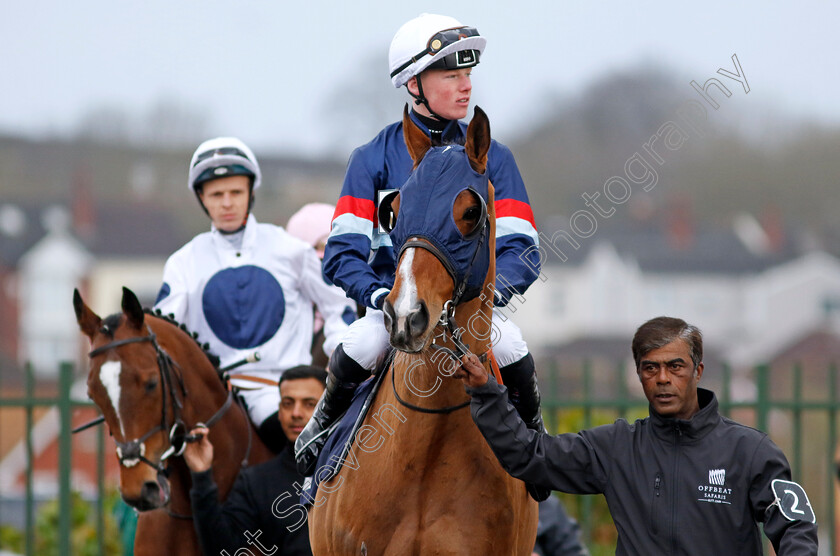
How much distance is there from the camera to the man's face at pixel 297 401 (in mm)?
5215

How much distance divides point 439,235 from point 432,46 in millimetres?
974

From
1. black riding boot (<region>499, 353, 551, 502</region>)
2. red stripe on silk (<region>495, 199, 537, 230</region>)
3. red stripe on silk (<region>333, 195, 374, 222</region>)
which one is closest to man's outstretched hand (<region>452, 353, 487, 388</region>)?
black riding boot (<region>499, 353, 551, 502</region>)

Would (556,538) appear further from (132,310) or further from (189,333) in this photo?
(132,310)

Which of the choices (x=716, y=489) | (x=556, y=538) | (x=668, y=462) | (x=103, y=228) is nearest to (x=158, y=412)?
(x=556, y=538)

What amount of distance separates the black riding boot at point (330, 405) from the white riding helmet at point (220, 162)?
2103mm

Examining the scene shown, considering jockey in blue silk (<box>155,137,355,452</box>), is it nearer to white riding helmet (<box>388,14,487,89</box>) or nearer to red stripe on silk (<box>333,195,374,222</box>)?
red stripe on silk (<box>333,195,374,222</box>)

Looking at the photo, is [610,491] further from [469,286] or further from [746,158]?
[746,158]

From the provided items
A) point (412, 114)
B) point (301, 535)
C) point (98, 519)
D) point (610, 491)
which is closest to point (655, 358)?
point (610, 491)

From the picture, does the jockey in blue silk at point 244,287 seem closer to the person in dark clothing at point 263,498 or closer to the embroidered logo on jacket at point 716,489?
the person in dark clothing at point 263,498

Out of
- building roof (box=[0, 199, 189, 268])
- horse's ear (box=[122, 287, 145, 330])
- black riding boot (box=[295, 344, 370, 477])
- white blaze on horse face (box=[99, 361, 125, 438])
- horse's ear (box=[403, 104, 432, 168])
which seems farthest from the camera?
building roof (box=[0, 199, 189, 268])

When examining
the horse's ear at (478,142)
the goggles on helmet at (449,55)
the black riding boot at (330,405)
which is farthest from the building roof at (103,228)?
the horse's ear at (478,142)

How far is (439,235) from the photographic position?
334 centimetres

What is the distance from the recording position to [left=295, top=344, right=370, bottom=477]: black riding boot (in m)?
3.97

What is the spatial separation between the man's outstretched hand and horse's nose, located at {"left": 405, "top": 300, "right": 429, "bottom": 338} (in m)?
0.31
